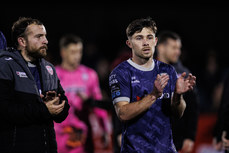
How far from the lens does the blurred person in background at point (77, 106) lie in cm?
626

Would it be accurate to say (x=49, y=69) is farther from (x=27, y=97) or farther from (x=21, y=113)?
(x=21, y=113)

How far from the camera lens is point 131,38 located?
3.93 metres

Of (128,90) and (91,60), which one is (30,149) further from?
(91,60)

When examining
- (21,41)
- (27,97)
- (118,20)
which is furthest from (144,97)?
(118,20)

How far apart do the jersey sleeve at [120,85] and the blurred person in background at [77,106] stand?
2.52m

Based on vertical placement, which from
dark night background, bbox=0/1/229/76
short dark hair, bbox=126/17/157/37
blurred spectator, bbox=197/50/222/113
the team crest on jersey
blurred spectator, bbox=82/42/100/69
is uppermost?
short dark hair, bbox=126/17/157/37

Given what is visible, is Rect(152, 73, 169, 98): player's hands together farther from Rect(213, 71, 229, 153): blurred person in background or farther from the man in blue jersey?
Rect(213, 71, 229, 153): blurred person in background

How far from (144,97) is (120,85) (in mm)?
301

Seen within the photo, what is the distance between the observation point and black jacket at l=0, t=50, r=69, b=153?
3518 millimetres

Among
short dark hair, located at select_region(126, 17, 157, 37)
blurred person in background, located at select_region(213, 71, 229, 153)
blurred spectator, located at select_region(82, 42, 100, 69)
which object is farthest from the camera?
blurred spectator, located at select_region(82, 42, 100, 69)

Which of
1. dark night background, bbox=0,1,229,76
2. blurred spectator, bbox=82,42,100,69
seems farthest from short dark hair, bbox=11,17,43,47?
dark night background, bbox=0,1,229,76

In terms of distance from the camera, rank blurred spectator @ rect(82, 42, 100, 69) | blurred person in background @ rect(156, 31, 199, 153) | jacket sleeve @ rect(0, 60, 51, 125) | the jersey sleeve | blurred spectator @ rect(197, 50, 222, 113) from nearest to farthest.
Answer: jacket sleeve @ rect(0, 60, 51, 125) → the jersey sleeve → blurred person in background @ rect(156, 31, 199, 153) → blurred spectator @ rect(197, 50, 222, 113) → blurred spectator @ rect(82, 42, 100, 69)

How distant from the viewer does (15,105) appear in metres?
3.52

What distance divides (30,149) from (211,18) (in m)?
11.3
